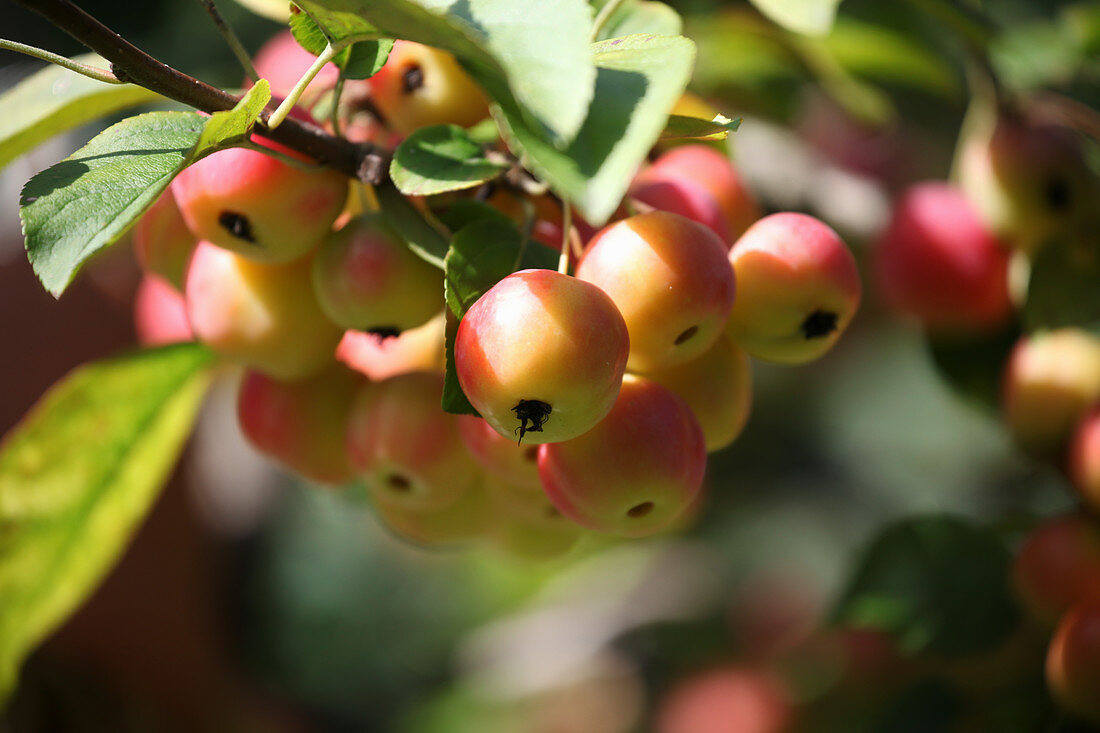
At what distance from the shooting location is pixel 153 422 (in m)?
0.65

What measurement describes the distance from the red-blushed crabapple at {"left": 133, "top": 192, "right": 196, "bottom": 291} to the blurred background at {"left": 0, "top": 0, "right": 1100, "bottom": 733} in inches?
11.3

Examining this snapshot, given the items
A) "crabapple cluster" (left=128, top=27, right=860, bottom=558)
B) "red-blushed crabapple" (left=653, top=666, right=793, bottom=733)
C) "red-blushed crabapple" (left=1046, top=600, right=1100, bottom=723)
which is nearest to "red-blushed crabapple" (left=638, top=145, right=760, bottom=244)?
"crabapple cluster" (left=128, top=27, right=860, bottom=558)

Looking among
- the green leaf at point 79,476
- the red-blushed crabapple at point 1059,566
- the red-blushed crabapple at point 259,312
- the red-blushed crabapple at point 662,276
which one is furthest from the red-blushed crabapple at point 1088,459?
the green leaf at point 79,476

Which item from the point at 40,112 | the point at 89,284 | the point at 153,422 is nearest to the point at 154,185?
the point at 40,112

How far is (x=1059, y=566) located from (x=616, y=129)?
50 cm

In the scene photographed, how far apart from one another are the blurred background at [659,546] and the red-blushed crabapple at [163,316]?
0.19 meters

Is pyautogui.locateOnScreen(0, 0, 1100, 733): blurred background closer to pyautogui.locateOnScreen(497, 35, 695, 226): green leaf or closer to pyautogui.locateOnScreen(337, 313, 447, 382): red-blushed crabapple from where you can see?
pyautogui.locateOnScreen(337, 313, 447, 382): red-blushed crabapple

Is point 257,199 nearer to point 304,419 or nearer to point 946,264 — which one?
point 304,419

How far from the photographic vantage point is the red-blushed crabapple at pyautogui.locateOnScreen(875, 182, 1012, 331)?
70cm

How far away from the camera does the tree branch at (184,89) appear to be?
31cm

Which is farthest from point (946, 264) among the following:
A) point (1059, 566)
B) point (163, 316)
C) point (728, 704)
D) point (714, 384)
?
point (728, 704)

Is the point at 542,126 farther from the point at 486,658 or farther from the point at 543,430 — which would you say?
the point at 486,658

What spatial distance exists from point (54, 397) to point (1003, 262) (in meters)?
0.69

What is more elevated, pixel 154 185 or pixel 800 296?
pixel 154 185
